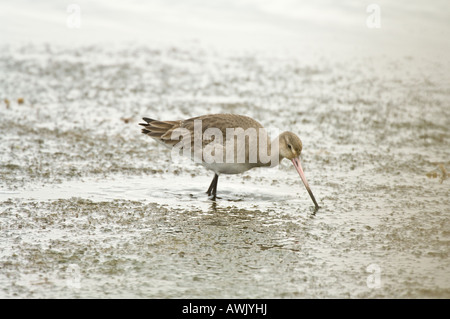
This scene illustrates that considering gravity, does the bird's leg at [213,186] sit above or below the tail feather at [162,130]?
below

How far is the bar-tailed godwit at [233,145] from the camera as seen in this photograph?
22.2 ft

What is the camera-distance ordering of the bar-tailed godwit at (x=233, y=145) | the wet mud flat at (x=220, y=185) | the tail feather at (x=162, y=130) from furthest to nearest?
the tail feather at (x=162, y=130)
the bar-tailed godwit at (x=233, y=145)
the wet mud flat at (x=220, y=185)

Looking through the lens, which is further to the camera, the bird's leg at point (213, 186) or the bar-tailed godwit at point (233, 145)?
the bird's leg at point (213, 186)

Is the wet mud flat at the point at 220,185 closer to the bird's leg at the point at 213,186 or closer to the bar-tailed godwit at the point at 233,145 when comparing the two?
the bird's leg at the point at 213,186

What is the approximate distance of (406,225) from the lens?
613 cm

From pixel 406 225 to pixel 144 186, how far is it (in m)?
2.72

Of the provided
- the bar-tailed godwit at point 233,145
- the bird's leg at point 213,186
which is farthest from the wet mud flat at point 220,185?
the bar-tailed godwit at point 233,145

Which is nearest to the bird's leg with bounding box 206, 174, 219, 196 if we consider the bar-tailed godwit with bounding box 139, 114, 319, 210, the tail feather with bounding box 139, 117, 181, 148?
the bar-tailed godwit with bounding box 139, 114, 319, 210

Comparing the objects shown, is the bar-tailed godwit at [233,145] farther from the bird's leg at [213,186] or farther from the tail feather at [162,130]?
the tail feather at [162,130]

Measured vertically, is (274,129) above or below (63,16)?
below

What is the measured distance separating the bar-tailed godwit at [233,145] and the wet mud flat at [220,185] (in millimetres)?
354

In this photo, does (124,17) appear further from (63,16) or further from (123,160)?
(123,160)

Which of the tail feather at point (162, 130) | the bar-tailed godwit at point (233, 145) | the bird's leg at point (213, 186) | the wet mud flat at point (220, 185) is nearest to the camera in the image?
the wet mud flat at point (220, 185)
